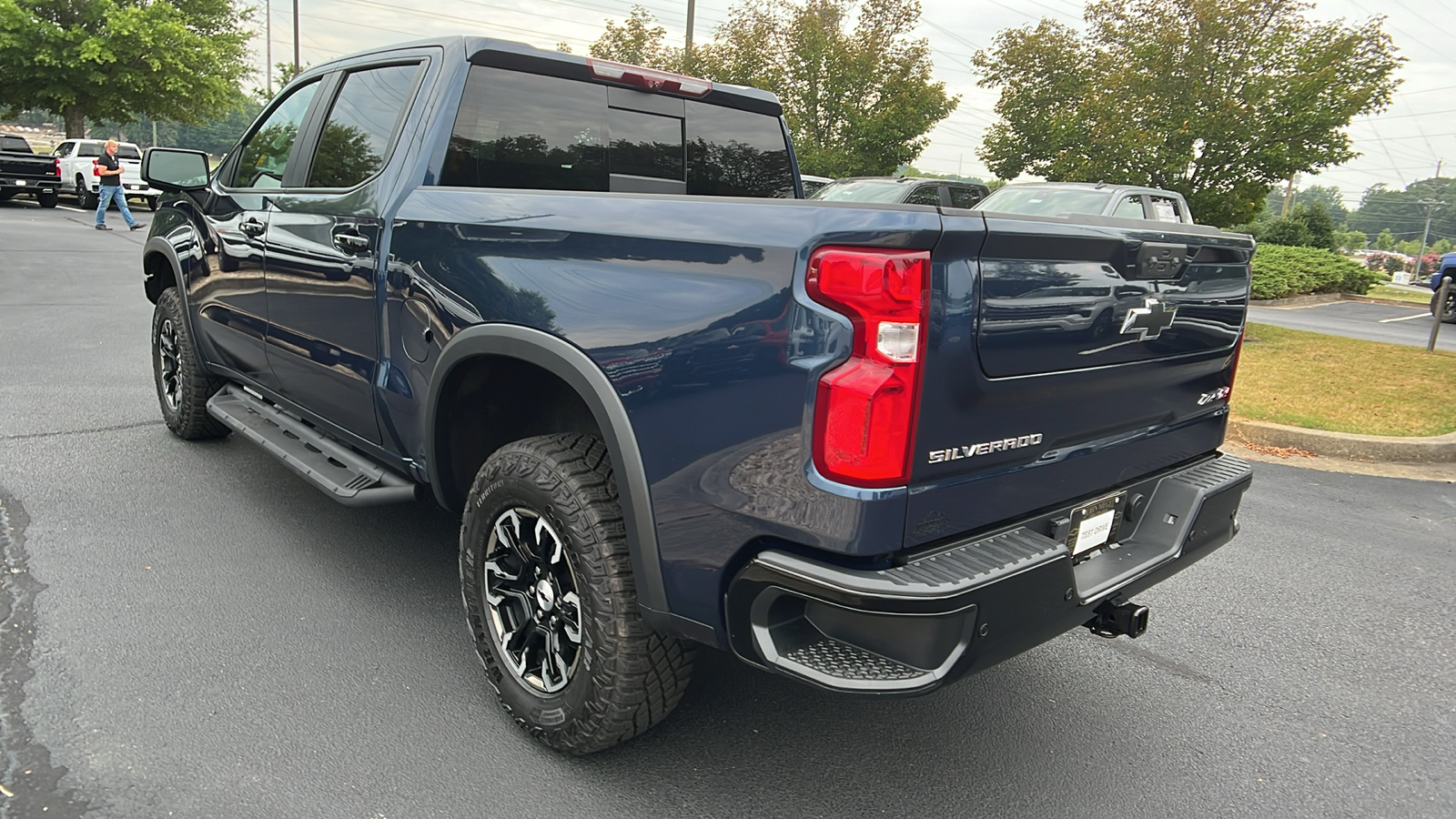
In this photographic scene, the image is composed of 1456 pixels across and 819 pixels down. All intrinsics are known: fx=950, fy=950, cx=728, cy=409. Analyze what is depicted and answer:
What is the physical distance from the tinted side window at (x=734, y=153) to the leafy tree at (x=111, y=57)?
1207 inches

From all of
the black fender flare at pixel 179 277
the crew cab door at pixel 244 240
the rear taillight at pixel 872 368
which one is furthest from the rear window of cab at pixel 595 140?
the black fender flare at pixel 179 277

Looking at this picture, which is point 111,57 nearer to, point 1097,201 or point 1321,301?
point 1097,201

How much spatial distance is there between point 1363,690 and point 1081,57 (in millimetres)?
18022

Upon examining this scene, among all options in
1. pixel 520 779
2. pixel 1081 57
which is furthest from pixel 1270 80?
pixel 520 779

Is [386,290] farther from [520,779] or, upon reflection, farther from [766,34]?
[766,34]

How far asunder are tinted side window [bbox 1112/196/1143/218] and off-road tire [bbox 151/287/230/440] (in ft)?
32.1

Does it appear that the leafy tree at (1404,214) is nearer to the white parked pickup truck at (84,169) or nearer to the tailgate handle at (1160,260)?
the white parked pickup truck at (84,169)

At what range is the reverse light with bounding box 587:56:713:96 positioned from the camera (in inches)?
139

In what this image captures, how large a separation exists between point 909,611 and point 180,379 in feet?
15.0

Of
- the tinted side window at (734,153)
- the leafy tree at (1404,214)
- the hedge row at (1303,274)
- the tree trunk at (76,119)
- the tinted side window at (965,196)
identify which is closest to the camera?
the tinted side window at (734,153)

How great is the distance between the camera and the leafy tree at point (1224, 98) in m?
11.4

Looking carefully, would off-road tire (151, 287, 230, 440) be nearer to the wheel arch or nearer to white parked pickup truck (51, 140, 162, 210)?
the wheel arch

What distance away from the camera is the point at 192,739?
2.58 metres

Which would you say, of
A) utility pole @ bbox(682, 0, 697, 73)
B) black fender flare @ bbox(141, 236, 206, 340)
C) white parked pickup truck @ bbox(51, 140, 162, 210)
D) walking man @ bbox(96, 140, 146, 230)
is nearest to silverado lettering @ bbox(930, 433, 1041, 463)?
black fender flare @ bbox(141, 236, 206, 340)
